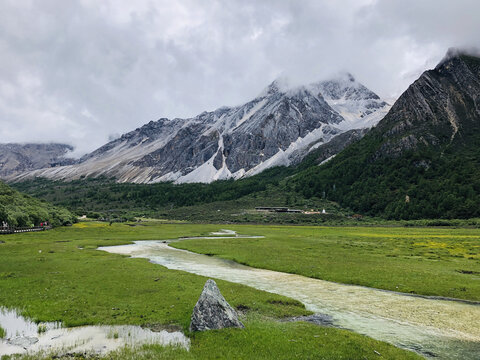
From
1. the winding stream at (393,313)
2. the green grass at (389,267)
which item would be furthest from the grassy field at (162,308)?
the green grass at (389,267)

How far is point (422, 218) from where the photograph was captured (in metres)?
189

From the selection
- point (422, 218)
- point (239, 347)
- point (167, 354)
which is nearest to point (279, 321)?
point (239, 347)

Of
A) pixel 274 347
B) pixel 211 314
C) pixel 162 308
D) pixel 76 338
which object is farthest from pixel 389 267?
pixel 76 338

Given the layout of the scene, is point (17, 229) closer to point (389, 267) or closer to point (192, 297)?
point (192, 297)

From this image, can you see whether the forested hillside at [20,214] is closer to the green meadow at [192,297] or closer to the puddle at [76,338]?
the green meadow at [192,297]

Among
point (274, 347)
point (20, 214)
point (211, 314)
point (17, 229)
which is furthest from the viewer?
point (20, 214)

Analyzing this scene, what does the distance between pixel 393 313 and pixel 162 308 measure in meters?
21.2

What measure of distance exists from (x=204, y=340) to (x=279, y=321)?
745 cm

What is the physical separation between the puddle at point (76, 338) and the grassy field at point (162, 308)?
948 millimetres

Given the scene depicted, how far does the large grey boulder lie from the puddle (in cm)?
152

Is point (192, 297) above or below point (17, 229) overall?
below

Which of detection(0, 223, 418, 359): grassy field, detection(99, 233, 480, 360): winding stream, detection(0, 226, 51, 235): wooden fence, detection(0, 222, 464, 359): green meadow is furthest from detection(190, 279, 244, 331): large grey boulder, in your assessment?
detection(0, 226, 51, 235): wooden fence

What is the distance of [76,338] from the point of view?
840 inches

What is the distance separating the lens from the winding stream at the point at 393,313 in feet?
70.8
